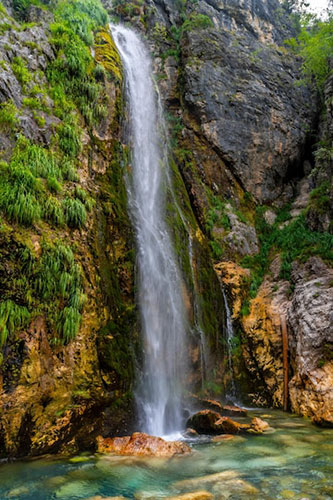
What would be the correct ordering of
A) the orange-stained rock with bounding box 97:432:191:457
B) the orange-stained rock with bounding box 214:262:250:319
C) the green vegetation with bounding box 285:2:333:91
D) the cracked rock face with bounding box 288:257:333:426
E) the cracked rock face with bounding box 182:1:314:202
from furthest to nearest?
the green vegetation with bounding box 285:2:333:91 < the cracked rock face with bounding box 182:1:314:202 < the orange-stained rock with bounding box 214:262:250:319 < the cracked rock face with bounding box 288:257:333:426 < the orange-stained rock with bounding box 97:432:191:457

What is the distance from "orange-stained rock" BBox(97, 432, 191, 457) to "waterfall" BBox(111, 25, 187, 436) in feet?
3.71

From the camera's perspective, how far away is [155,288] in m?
9.15

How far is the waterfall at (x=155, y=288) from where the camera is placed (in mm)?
7832

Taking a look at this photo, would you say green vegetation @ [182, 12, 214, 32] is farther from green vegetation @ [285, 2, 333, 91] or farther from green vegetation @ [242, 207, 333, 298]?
green vegetation @ [242, 207, 333, 298]

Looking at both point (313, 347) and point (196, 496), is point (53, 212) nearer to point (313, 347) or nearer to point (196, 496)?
point (196, 496)

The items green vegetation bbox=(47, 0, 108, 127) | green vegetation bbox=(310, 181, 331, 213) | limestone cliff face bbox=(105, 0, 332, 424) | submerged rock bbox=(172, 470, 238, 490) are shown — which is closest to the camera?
submerged rock bbox=(172, 470, 238, 490)

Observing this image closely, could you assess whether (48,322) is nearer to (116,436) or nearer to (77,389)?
(77,389)

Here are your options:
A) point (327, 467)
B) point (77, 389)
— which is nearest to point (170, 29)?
point (77, 389)

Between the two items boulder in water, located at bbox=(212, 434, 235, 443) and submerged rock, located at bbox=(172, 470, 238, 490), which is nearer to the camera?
submerged rock, located at bbox=(172, 470, 238, 490)

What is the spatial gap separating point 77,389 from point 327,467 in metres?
4.26

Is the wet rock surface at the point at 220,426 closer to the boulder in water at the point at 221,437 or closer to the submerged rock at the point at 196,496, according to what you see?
the boulder in water at the point at 221,437

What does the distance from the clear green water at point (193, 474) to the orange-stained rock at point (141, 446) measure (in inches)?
9.2

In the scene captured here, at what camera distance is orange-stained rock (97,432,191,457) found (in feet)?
19.0

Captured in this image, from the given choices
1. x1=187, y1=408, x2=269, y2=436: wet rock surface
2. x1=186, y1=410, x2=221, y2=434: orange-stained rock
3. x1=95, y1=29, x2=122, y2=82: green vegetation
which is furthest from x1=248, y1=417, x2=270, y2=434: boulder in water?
x1=95, y1=29, x2=122, y2=82: green vegetation
